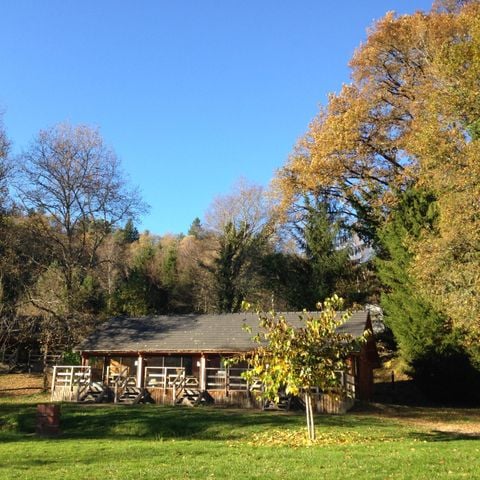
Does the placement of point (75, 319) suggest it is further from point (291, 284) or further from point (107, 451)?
point (107, 451)

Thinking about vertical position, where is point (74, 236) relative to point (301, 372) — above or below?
above

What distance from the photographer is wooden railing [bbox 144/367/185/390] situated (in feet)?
84.5

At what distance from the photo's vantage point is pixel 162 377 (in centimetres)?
2622

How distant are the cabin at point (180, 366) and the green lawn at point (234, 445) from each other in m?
2.83

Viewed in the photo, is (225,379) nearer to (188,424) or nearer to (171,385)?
(171,385)

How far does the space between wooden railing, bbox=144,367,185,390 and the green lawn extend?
3141 mm

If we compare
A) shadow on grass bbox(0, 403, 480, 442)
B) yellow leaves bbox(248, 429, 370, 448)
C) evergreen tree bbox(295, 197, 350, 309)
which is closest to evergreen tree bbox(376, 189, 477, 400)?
shadow on grass bbox(0, 403, 480, 442)

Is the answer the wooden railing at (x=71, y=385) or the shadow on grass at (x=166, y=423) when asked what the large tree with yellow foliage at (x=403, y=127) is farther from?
the wooden railing at (x=71, y=385)

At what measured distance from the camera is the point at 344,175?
3444 centimetres

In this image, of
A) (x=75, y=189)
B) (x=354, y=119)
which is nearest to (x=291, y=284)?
(x=354, y=119)

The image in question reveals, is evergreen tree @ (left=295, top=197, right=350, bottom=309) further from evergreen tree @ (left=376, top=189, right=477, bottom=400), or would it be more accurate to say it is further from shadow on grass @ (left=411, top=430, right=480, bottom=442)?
shadow on grass @ (left=411, top=430, right=480, bottom=442)

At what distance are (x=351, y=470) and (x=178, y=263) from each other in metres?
49.7

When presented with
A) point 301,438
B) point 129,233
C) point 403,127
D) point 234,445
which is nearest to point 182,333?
point 301,438

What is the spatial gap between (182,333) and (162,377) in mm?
2913
